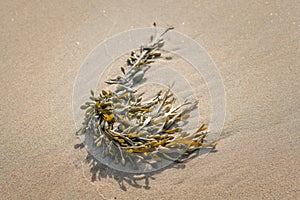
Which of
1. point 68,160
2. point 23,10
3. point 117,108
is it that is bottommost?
point 68,160

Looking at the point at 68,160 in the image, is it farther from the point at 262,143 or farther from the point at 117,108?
the point at 262,143

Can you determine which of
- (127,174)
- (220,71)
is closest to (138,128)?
(127,174)

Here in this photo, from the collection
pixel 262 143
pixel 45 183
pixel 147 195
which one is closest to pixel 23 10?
pixel 45 183

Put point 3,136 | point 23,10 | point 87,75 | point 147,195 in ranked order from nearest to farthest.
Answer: point 147,195 < point 3,136 < point 87,75 < point 23,10

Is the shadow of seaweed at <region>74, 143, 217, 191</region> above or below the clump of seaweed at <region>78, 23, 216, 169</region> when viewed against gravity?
below

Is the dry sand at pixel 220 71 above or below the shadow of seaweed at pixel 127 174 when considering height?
above
